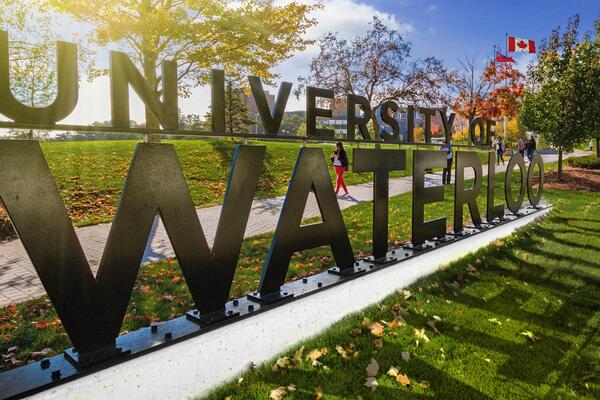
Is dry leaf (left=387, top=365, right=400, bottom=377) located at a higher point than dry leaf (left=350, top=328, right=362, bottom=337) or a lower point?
lower

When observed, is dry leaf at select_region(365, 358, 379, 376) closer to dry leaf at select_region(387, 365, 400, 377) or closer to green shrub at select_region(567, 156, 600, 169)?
dry leaf at select_region(387, 365, 400, 377)

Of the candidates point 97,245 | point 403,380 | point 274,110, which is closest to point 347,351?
point 403,380

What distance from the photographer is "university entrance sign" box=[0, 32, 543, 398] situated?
238 cm

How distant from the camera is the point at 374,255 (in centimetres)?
487

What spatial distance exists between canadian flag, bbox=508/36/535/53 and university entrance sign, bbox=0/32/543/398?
38.6m

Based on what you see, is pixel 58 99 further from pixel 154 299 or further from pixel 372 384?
pixel 154 299

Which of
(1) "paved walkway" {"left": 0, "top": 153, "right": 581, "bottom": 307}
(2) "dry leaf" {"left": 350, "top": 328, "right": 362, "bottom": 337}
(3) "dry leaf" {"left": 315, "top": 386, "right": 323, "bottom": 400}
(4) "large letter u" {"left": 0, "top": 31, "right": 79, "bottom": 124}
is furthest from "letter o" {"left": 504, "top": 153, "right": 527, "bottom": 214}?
(4) "large letter u" {"left": 0, "top": 31, "right": 79, "bottom": 124}

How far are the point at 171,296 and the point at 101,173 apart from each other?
11.9m

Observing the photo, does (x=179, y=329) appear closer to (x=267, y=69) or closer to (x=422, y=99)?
(x=267, y=69)

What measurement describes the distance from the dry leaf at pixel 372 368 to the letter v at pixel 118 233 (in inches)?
49.6

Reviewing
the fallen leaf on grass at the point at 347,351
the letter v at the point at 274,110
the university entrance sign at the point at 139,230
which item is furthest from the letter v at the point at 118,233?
the fallen leaf on grass at the point at 347,351

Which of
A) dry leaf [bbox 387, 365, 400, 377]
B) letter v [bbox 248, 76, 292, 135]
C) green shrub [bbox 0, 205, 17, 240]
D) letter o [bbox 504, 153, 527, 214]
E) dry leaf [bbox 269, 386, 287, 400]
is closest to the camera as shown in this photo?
dry leaf [bbox 269, 386, 287, 400]

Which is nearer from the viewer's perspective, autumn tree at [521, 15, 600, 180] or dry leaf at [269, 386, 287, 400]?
dry leaf at [269, 386, 287, 400]

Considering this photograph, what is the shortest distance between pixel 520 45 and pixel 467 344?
40664 mm
